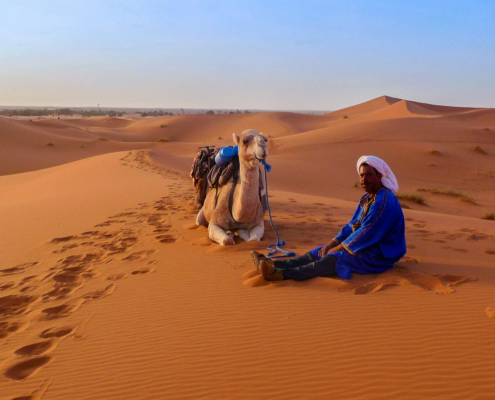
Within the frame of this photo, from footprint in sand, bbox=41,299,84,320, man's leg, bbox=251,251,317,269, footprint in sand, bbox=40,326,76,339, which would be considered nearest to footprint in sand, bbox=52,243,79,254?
footprint in sand, bbox=41,299,84,320

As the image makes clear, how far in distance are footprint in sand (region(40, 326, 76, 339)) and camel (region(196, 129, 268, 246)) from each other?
2701 mm

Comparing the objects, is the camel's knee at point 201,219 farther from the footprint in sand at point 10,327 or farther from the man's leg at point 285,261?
the footprint in sand at point 10,327

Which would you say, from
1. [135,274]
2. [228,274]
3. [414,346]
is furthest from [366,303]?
[135,274]

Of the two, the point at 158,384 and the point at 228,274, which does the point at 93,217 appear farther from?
the point at 158,384

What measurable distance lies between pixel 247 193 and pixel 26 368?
3.60m

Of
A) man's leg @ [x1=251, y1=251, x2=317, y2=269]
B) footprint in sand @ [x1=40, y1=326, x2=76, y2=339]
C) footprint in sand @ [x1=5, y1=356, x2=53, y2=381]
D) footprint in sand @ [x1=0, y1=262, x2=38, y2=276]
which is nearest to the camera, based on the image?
footprint in sand @ [x1=5, y1=356, x2=53, y2=381]

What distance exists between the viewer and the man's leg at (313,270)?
463cm

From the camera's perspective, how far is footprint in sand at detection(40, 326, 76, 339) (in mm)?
3775

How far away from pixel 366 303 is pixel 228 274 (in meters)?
1.84

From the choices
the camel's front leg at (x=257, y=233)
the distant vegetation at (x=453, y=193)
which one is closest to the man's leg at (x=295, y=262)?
the camel's front leg at (x=257, y=233)

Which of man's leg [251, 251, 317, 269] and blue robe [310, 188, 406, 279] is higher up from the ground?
blue robe [310, 188, 406, 279]

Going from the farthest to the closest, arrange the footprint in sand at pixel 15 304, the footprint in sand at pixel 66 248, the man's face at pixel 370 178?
the footprint in sand at pixel 66 248 → the man's face at pixel 370 178 → the footprint in sand at pixel 15 304

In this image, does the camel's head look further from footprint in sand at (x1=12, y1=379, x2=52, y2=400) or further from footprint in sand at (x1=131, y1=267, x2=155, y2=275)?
footprint in sand at (x1=12, y1=379, x2=52, y2=400)

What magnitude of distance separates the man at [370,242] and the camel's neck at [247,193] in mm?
1421
